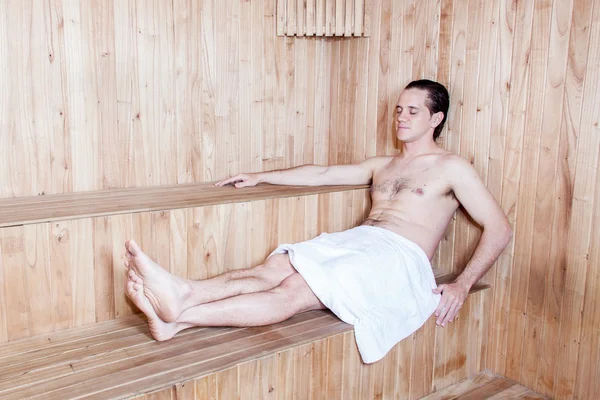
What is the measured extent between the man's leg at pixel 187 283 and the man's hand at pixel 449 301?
58cm

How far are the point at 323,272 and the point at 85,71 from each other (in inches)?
53.4

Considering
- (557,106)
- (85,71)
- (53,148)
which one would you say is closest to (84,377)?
(53,148)

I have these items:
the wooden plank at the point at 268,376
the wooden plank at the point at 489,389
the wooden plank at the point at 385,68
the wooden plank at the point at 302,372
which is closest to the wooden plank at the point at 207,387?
the wooden plank at the point at 268,376

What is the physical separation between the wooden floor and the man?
31 cm

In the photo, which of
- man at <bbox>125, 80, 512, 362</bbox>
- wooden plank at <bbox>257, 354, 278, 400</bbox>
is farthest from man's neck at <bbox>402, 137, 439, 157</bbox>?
wooden plank at <bbox>257, 354, 278, 400</bbox>

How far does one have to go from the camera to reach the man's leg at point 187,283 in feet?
5.56

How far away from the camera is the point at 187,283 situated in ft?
6.08

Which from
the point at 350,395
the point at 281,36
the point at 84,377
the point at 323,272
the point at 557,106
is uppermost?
the point at 281,36

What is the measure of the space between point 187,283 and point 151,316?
15 centimetres

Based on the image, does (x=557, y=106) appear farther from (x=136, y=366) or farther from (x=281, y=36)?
(x=136, y=366)

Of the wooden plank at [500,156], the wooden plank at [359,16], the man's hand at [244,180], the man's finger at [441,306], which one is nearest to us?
the man's finger at [441,306]

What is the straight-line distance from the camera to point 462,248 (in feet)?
8.59

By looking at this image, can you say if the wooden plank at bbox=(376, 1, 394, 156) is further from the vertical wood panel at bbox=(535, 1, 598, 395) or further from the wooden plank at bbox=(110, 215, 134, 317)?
the wooden plank at bbox=(110, 215, 134, 317)

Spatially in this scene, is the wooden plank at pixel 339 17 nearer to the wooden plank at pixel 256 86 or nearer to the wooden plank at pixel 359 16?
the wooden plank at pixel 359 16
